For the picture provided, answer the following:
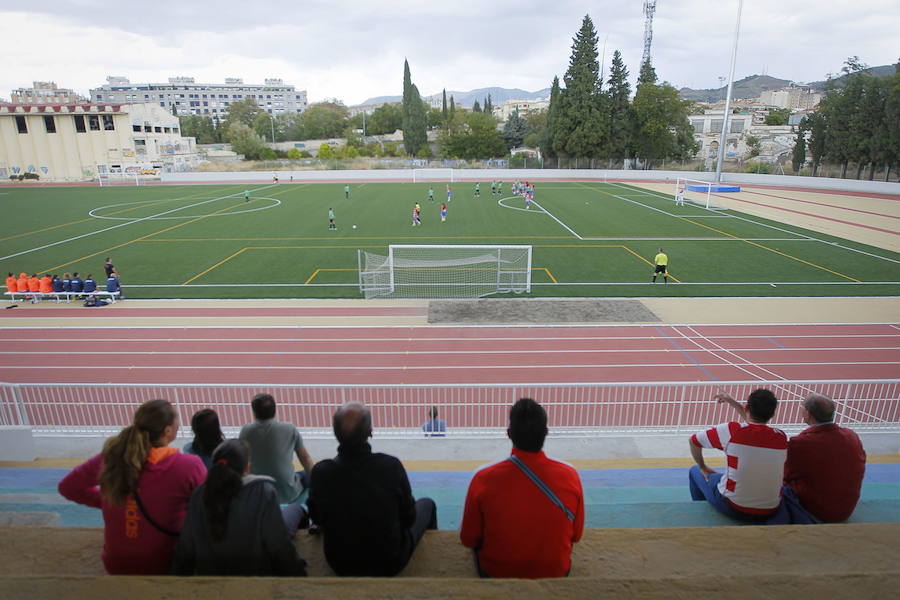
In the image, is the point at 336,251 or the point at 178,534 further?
the point at 336,251

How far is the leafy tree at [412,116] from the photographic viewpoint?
281 feet

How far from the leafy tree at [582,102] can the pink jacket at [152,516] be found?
7063 cm

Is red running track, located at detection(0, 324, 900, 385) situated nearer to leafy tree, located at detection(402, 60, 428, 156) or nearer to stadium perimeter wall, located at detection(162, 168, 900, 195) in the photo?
stadium perimeter wall, located at detection(162, 168, 900, 195)

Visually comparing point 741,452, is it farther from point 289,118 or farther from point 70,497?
point 289,118

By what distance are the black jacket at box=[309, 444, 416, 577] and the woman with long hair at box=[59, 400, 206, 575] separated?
735 millimetres

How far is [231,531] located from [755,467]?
354 centimetres

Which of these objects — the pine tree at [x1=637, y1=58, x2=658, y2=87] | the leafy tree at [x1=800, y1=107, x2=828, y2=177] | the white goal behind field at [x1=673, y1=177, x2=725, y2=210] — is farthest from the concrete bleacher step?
the pine tree at [x1=637, y1=58, x2=658, y2=87]

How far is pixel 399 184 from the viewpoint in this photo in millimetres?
58188

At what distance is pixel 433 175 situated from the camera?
66562mm

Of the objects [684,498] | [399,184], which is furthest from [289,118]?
[684,498]

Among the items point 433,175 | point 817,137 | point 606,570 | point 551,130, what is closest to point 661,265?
point 606,570

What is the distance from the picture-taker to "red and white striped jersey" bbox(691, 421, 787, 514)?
157 inches

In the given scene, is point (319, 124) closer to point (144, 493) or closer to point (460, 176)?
point (460, 176)

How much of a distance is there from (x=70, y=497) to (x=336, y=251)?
22.7 metres
